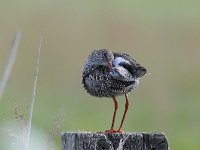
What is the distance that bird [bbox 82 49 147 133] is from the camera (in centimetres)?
812

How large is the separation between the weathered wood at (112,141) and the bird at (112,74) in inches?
71.3

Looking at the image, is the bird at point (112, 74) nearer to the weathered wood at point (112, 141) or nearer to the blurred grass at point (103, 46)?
the weathered wood at point (112, 141)

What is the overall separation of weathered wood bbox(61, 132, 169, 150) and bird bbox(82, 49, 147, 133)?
1811 mm

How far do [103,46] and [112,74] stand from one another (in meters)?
12.3

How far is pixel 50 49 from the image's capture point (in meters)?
22.3

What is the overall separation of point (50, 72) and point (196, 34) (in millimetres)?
5573

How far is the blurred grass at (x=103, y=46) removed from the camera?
17.0 meters

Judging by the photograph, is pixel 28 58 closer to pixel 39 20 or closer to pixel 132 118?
pixel 39 20

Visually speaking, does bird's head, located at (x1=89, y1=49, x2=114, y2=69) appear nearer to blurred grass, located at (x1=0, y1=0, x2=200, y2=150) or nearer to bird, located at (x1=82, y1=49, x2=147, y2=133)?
bird, located at (x1=82, y1=49, x2=147, y2=133)

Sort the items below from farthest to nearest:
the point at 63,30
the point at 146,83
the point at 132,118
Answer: the point at 63,30, the point at 146,83, the point at 132,118

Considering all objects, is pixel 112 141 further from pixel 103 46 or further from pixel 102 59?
pixel 103 46

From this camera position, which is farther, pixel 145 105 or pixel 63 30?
pixel 63 30

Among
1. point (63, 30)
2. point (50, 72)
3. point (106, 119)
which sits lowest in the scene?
point (106, 119)

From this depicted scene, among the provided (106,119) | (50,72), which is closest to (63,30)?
(50,72)
